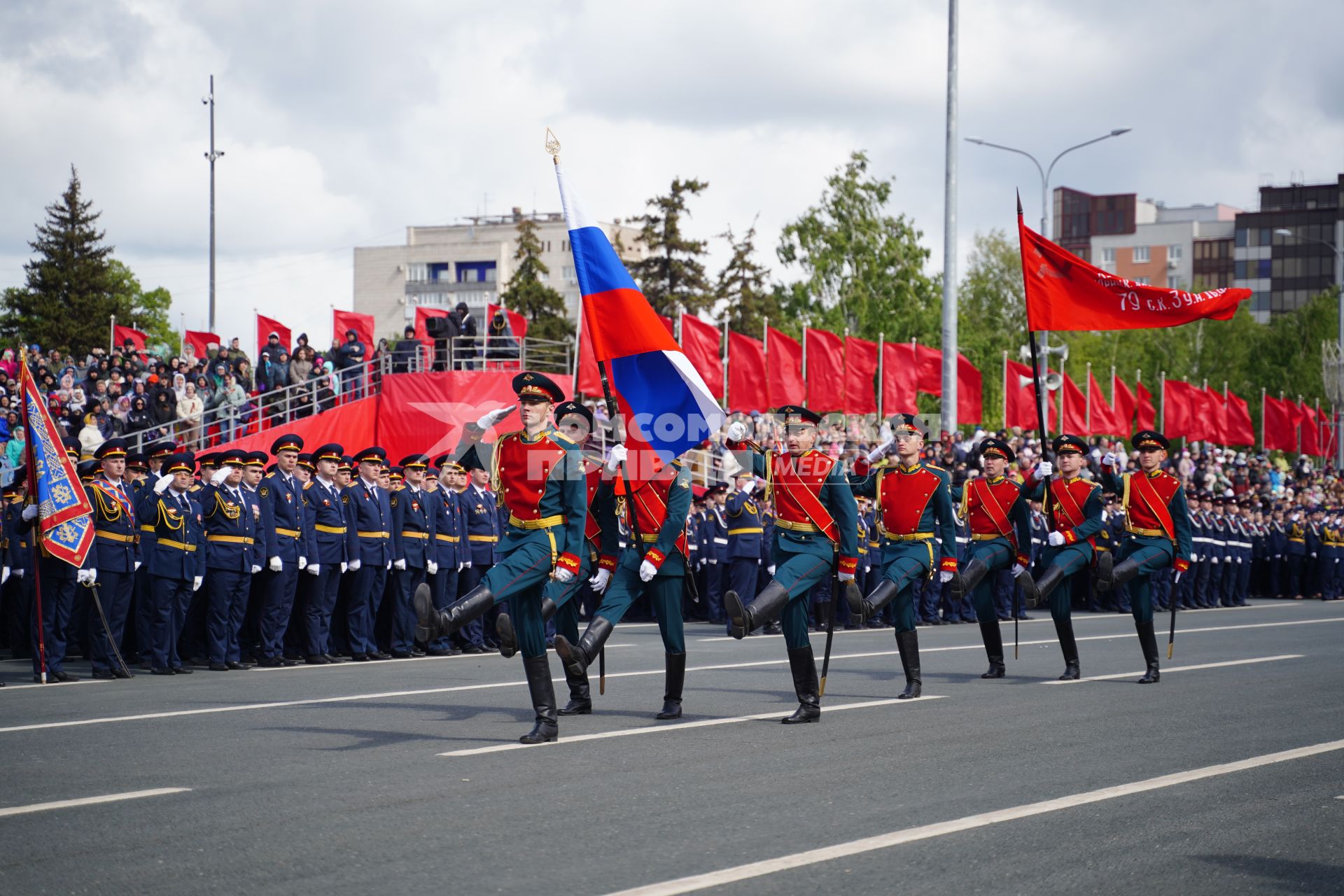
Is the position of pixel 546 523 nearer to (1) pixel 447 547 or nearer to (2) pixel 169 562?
(2) pixel 169 562

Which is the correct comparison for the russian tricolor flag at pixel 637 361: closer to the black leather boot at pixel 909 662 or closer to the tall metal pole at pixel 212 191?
the black leather boot at pixel 909 662

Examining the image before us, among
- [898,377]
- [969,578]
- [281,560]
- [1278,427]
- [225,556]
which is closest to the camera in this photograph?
[969,578]

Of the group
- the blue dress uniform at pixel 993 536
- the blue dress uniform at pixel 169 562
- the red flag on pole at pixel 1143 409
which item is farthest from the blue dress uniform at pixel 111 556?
the red flag on pole at pixel 1143 409

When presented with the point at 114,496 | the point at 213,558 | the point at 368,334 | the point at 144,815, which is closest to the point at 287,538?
the point at 213,558

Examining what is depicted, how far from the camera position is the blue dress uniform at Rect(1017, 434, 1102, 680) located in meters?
12.8

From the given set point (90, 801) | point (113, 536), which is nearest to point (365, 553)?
point (113, 536)

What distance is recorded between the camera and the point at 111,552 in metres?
13.1

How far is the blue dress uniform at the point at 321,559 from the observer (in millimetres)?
14391

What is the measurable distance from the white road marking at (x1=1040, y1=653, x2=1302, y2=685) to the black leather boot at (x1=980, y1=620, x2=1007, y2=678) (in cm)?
50

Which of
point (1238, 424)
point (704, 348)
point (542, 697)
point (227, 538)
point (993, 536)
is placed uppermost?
point (704, 348)

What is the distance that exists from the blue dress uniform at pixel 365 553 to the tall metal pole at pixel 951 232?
13.8 meters

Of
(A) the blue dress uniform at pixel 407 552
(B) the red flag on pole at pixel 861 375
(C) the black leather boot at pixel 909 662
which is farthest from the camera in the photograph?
(B) the red flag on pole at pixel 861 375

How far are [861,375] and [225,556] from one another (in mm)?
21124

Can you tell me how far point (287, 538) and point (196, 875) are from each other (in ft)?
29.3
